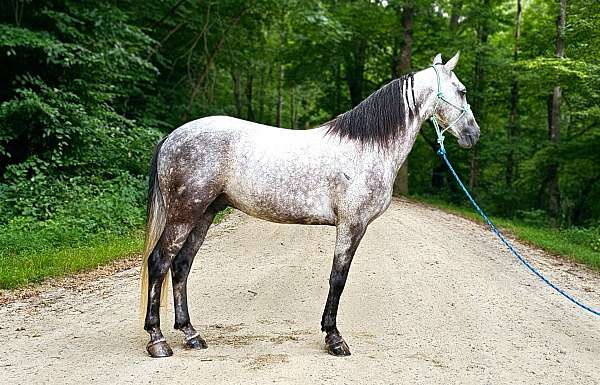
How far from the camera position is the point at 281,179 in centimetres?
443

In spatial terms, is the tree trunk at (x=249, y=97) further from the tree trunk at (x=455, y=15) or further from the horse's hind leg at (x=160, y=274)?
the horse's hind leg at (x=160, y=274)

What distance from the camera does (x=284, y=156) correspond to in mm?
4465

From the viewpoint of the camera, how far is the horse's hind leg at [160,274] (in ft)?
14.4

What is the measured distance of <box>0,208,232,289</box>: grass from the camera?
7.04m

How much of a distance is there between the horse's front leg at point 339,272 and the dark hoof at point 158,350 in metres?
1.19

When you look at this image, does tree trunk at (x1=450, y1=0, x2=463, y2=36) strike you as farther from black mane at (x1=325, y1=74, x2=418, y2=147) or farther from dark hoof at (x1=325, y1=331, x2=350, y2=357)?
dark hoof at (x1=325, y1=331, x2=350, y2=357)

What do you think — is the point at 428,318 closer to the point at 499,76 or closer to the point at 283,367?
the point at 283,367

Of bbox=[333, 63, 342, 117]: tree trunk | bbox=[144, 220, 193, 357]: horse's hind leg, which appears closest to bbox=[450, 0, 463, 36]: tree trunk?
bbox=[333, 63, 342, 117]: tree trunk

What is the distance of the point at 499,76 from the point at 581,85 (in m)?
5.43

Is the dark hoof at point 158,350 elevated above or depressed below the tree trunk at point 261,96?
below

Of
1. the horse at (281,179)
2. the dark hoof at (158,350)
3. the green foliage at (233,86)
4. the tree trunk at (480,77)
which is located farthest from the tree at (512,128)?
the dark hoof at (158,350)

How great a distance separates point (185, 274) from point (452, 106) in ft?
8.39

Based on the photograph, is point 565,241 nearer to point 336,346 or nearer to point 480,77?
point 480,77

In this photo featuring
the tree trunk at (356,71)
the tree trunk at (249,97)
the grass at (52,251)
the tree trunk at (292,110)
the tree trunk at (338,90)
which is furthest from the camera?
the tree trunk at (292,110)
